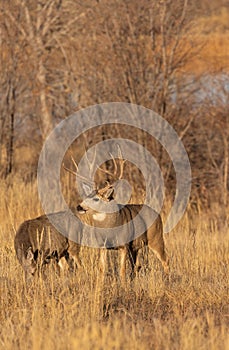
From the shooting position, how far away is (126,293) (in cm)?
689

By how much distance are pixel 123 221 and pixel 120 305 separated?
2024 mm

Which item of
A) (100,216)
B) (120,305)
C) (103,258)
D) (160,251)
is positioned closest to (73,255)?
(103,258)

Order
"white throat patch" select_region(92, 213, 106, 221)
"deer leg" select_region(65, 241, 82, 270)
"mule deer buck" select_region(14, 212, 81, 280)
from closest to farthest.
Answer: "mule deer buck" select_region(14, 212, 81, 280), "deer leg" select_region(65, 241, 82, 270), "white throat patch" select_region(92, 213, 106, 221)

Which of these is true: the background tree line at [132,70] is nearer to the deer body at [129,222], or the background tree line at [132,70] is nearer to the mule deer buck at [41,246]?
the deer body at [129,222]

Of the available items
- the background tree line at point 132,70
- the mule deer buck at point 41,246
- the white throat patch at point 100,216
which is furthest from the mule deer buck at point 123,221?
the background tree line at point 132,70

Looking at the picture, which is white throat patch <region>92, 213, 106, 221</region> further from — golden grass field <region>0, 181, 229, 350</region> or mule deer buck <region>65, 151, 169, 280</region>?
golden grass field <region>0, 181, 229, 350</region>

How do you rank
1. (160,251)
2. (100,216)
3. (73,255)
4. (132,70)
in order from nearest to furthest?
(73,255), (100,216), (160,251), (132,70)

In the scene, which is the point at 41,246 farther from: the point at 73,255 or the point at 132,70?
the point at 132,70

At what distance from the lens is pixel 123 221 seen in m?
8.46

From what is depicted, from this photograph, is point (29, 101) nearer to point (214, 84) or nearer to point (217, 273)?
point (214, 84)

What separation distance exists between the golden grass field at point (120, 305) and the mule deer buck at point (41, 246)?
131mm

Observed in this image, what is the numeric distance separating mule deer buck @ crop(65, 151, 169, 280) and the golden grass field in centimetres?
19

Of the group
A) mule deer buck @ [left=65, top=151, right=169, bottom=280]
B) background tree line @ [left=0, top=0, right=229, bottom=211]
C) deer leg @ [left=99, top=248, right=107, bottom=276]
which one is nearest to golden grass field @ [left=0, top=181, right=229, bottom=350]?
deer leg @ [left=99, top=248, right=107, bottom=276]

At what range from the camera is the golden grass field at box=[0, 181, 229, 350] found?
5.24 metres
